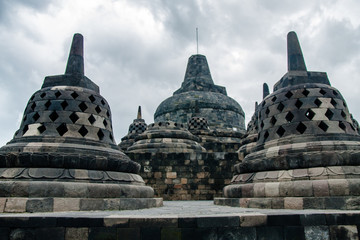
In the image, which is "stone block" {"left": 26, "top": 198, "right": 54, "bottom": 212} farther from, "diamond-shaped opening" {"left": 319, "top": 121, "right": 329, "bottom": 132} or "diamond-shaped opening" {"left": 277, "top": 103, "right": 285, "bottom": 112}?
"diamond-shaped opening" {"left": 319, "top": 121, "right": 329, "bottom": 132}

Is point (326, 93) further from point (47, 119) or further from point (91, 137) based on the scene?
point (47, 119)

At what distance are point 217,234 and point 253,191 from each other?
2.28 metres

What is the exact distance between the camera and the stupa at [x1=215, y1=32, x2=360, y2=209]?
13.6ft

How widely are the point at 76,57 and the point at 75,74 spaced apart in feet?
1.48

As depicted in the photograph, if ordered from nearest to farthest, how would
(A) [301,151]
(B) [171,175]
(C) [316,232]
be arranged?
(C) [316,232], (A) [301,151], (B) [171,175]

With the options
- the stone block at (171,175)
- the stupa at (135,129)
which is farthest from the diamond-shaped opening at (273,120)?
the stupa at (135,129)

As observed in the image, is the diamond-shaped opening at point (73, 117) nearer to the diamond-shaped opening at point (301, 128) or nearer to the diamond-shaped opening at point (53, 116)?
the diamond-shaped opening at point (53, 116)

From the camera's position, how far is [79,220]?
2.86 meters

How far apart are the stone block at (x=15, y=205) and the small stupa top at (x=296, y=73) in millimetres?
5166

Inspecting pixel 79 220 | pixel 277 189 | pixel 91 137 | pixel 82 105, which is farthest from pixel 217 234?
pixel 82 105

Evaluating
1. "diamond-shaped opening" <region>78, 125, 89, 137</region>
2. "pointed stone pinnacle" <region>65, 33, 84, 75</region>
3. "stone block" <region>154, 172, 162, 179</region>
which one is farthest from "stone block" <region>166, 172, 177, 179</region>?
"pointed stone pinnacle" <region>65, 33, 84, 75</region>

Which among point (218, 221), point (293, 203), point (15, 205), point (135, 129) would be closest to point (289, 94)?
point (293, 203)

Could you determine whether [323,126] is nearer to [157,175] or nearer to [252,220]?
[252,220]

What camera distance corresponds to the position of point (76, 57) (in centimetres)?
600
